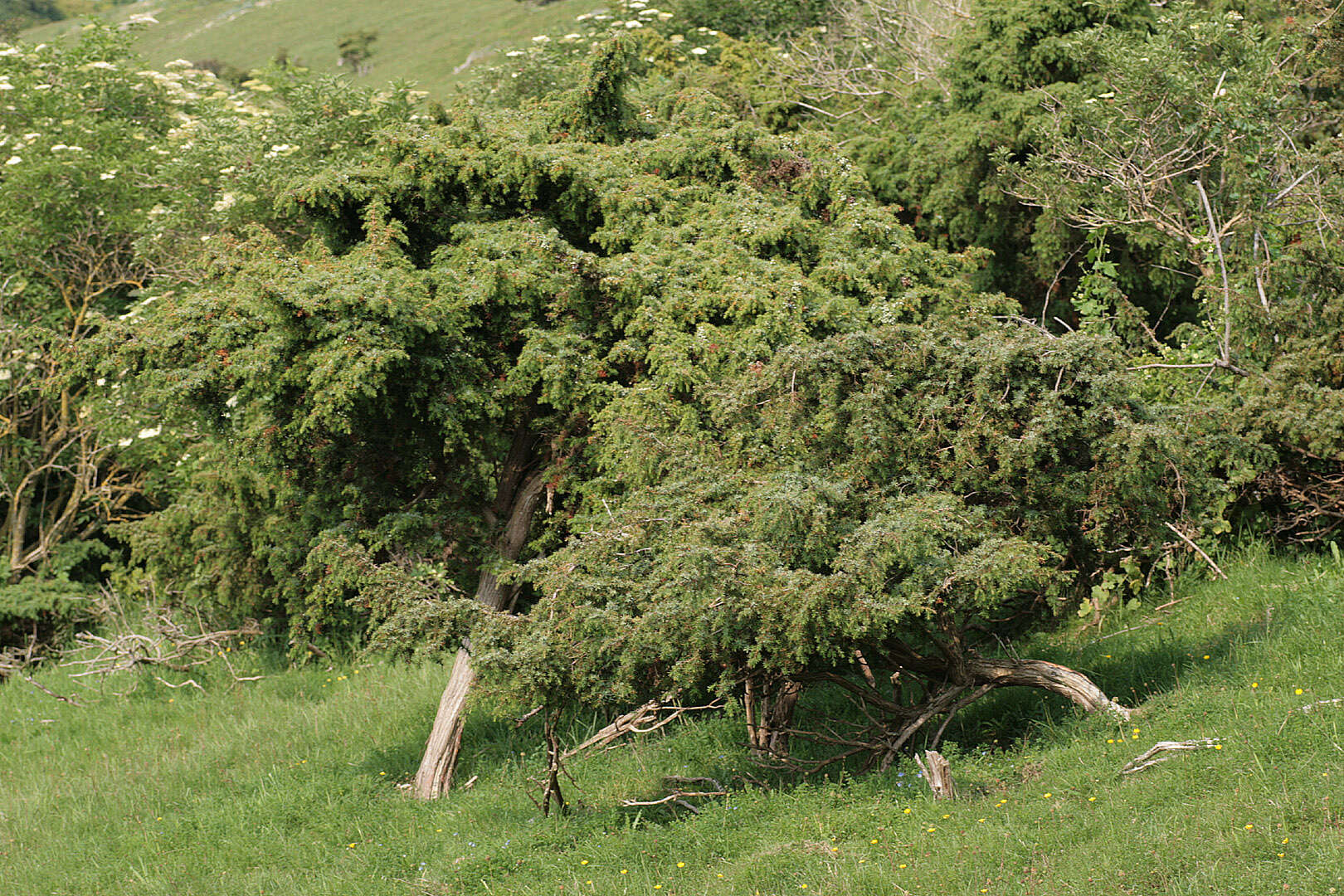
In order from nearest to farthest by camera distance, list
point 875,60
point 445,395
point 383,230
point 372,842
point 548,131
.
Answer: point 372,842 → point 445,395 → point 383,230 → point 548,131 → point 875,60

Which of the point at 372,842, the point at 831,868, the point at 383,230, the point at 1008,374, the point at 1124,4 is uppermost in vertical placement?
the point at 1124,4

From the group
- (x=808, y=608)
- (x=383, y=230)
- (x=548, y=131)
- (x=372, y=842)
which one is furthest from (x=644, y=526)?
(x=548, y=131)

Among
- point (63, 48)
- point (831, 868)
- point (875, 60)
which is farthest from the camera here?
point (63, 48)

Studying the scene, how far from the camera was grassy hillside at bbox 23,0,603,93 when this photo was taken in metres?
48.3

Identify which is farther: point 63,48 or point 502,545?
point 63,48

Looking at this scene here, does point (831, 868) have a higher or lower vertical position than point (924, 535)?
lower

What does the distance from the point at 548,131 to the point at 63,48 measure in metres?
11.0

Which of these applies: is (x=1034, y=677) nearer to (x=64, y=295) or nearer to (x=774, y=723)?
(x=774, y=723)

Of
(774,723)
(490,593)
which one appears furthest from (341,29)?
(774,723)

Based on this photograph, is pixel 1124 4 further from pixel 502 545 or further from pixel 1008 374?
pixel 502 545

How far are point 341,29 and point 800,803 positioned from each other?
216ft

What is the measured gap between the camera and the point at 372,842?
7906 mm

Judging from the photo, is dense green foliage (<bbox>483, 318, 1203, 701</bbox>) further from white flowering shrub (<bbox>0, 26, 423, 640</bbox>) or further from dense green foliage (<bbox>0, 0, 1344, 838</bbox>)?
white flowering shrub (<bbox>0, 26, 423, 640</bbox>)

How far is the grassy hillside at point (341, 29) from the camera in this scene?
158 ft
